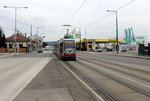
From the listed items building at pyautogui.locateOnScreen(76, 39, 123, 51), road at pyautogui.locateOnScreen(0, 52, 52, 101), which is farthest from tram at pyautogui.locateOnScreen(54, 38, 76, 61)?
building at pyautogui.locateOnScreen(76, 39, 123, 51)

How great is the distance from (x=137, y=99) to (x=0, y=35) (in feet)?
272

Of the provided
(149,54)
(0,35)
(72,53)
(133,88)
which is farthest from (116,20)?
(0,35)

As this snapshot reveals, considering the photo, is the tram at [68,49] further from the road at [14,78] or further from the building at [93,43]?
the building at [93,43]

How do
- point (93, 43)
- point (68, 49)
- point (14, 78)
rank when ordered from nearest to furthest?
point (14, 78) → point (68, 49) → point (93, 43)

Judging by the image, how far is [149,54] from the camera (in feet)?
138

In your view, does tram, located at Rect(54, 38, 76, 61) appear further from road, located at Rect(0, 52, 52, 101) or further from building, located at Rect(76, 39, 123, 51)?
building, located at Rect(76, 39, 123, 51)

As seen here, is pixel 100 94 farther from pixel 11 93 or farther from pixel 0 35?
pixel 0 35

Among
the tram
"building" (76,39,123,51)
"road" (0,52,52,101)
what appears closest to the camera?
"road" (0,52,52,101)

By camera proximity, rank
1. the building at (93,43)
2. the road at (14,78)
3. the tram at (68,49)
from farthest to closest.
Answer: the building at (93,43), the tram at (68,49), the road at (14,78)

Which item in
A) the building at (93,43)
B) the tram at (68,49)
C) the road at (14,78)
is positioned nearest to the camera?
the road at (14,78)

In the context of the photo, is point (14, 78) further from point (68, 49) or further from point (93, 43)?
point (93, 43)

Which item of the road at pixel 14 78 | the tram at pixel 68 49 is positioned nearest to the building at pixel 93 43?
the tram at pixel 68 49

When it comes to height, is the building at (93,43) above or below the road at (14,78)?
above

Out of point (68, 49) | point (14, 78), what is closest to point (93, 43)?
point (68, 49)
